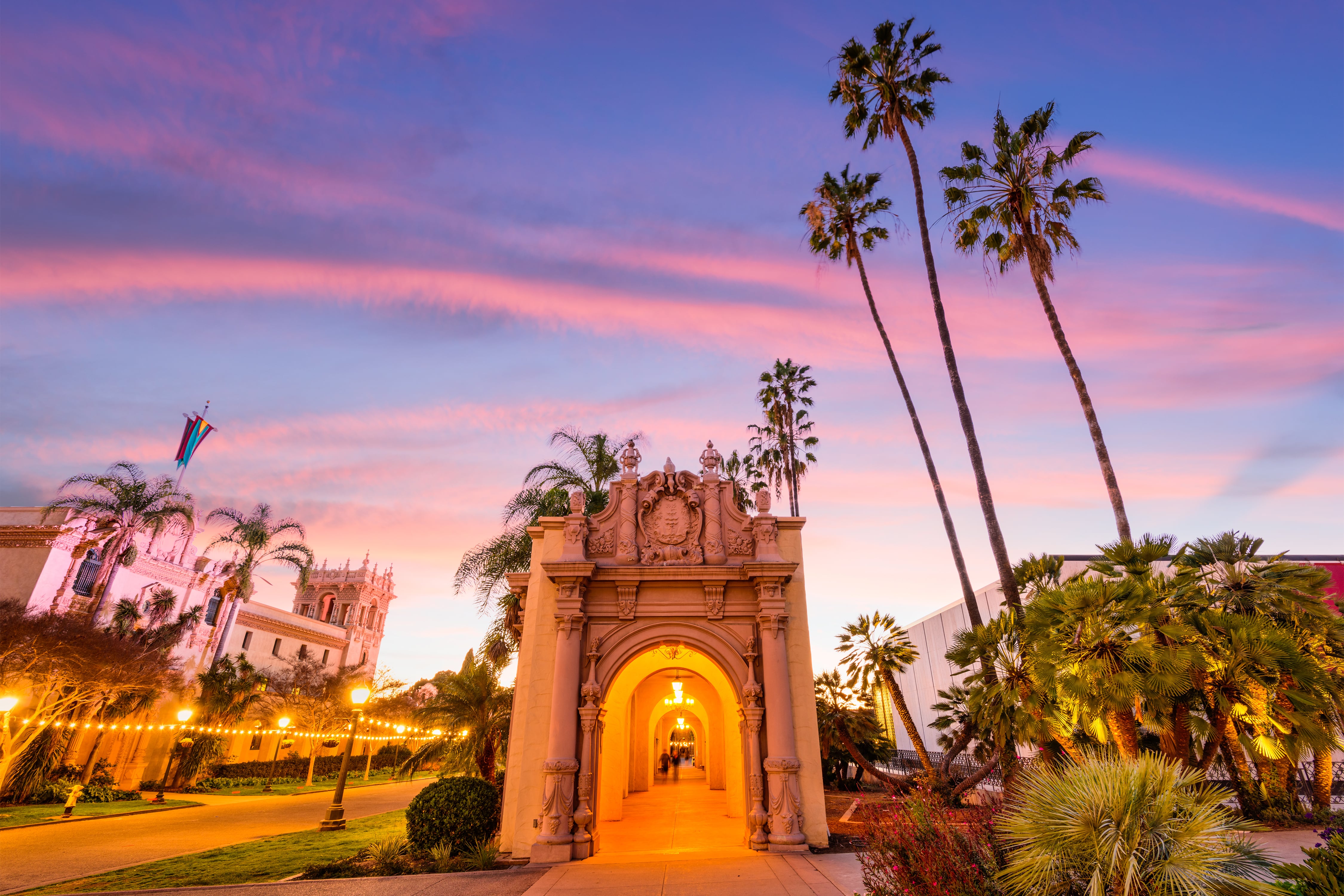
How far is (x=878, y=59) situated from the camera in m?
20.1

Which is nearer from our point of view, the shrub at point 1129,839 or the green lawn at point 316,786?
the shrub at point 1129,839

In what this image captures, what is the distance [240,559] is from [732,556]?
3258 cm

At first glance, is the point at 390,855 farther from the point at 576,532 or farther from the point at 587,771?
the point at 576,532

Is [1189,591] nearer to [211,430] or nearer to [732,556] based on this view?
[732,556]

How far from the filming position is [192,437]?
1513 inches

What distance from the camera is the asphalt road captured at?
13.0 metres

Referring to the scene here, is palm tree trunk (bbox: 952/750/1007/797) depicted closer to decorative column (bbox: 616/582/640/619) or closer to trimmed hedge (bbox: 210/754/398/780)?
decorative column (bbox: 616/582/640/619)

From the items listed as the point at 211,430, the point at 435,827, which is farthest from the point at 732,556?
the point at 211,430

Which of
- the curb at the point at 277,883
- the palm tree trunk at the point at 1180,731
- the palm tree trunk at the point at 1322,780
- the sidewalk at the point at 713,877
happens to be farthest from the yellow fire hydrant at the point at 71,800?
the palm tree trunk at the point at 1322,780

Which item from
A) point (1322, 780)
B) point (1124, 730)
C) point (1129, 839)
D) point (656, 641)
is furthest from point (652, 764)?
point (1129, 839)

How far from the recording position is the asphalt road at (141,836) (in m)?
13.0

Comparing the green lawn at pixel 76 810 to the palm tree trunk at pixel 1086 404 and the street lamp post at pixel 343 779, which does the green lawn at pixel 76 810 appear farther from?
the palm tree trunk at pixel 1086 404

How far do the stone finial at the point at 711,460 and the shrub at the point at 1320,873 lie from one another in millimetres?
11890

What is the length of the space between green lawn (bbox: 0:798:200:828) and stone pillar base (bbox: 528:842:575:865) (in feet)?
60.9
